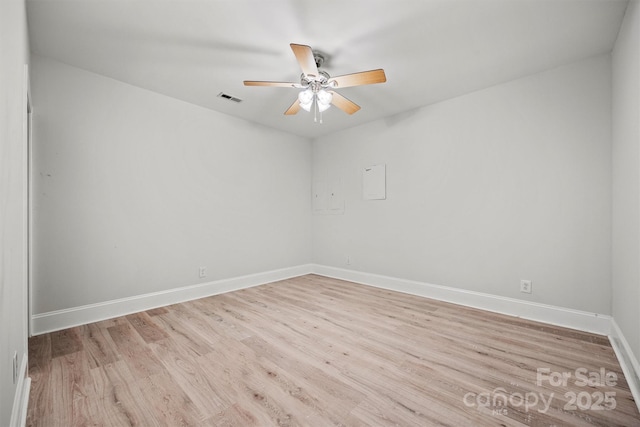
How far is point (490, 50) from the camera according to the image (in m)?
2.36

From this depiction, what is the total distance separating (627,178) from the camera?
191 centimetres

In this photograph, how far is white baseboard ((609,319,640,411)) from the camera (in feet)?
5.16

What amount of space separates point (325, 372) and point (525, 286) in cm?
231

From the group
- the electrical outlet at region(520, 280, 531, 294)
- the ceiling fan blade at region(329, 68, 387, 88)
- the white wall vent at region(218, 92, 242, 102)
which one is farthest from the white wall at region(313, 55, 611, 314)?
the white wall vent at region(218, 92, 242, 102)

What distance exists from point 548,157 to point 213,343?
359 cm

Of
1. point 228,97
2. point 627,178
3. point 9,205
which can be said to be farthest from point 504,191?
point 9,205

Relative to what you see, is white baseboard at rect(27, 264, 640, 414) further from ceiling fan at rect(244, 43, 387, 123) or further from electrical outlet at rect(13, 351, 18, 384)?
ceiling fan at rect(244, 43, 387, 123)

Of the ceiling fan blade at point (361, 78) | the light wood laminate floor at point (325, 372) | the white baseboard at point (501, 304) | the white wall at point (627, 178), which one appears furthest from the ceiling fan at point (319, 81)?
the white baseboard at point (501, 304)

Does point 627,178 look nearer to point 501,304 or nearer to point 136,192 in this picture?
point 501,304

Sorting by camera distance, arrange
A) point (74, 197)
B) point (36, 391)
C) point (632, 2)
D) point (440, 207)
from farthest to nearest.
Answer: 1. point (440, 207)
2. point (74, 197)
3. point (632, 2)
4. point (36, 391)

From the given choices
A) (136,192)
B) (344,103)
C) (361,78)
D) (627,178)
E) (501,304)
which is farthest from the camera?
(136,192)

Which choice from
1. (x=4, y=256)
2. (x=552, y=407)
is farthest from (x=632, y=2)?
(x=4, y=256)

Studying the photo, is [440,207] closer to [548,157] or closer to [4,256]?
[548,157]

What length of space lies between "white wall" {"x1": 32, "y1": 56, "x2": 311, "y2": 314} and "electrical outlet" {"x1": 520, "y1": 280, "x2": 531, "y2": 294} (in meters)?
3.28
